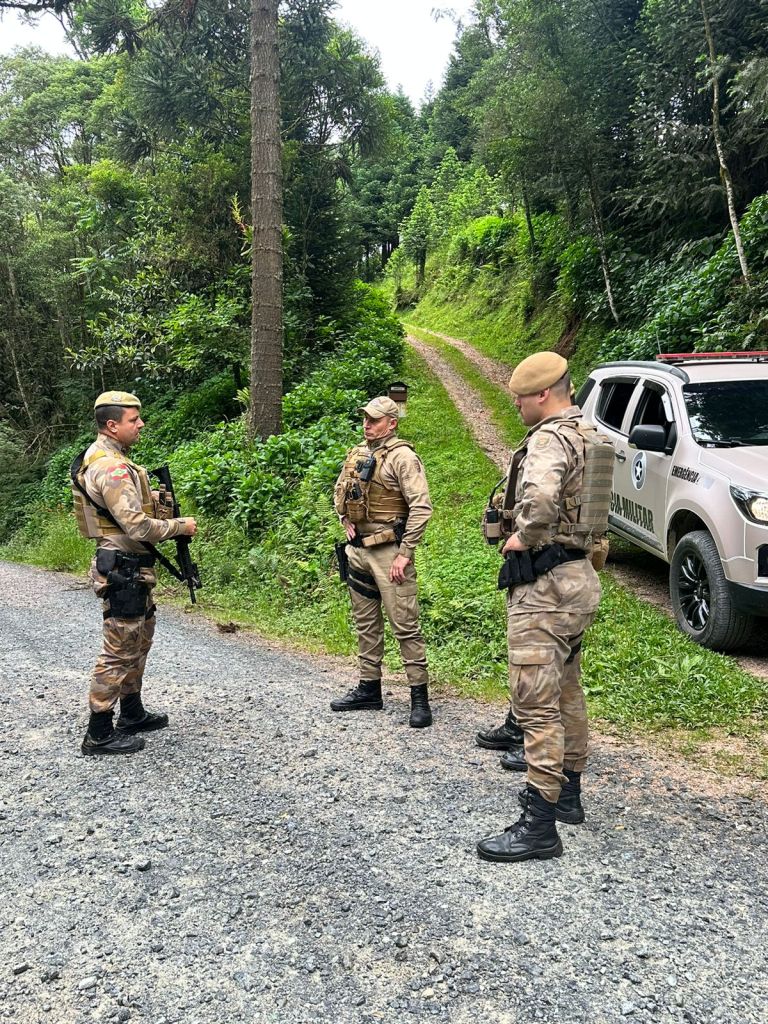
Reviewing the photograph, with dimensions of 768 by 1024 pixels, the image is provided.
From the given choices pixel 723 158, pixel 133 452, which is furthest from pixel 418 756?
pixel 133 452

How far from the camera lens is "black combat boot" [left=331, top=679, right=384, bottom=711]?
4.83m

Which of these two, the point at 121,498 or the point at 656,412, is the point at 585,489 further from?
the point at 656,412

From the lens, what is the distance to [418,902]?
2764 millimetres

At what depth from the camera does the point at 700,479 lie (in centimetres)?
543

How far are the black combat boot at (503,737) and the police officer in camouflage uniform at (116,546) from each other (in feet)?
6.82

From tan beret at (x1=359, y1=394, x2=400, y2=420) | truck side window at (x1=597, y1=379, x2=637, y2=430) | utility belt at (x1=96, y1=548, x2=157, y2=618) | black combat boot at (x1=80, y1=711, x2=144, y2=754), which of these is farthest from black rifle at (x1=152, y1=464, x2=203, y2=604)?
truck side window at (x1=597, y1=379, x2=637, y2=430)

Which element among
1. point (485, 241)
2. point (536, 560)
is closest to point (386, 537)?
point (536, 560)

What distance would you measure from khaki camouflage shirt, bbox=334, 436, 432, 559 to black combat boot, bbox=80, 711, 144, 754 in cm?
196

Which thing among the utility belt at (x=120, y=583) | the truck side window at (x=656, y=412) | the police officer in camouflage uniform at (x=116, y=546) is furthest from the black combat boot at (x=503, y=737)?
the truck side window at (x=656, y=412)

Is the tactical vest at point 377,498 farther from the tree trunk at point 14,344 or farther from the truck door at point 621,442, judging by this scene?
the tree trunk at point 14,344

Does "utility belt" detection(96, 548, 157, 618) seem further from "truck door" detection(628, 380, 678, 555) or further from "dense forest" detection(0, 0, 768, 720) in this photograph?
"truck door" detection(628, 380, 678, 555)

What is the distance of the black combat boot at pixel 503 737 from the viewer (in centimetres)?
414

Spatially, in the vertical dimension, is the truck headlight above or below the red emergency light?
below

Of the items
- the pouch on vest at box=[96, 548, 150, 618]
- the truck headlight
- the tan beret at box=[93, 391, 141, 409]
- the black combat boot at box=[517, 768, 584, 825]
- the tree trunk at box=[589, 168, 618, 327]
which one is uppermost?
the tree trunk at box=[589, 168, 618, 327]
